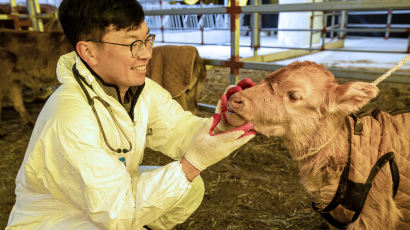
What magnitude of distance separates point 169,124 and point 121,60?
0.60m

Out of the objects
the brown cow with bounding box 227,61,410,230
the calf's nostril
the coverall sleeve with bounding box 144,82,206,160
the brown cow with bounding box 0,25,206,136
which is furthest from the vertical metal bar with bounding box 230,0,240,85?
the calf's nostril

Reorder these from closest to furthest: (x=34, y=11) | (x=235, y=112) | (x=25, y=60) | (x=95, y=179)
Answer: (x=95, y=179) < (x=235, y=112) < (x=25, y=60) < (x=34, y=11)

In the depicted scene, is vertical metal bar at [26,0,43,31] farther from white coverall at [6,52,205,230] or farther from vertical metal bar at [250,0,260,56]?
white coverall at [6,52,205,230]

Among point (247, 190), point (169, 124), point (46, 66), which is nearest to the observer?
point (169, 124)

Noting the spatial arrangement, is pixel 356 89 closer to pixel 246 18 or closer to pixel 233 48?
pixel 233 48

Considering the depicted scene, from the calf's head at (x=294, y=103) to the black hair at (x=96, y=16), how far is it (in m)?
0.63

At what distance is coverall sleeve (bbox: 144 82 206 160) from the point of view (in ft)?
6.20

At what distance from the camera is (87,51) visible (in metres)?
1.44

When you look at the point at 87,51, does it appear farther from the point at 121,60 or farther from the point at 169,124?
the point at 169,124

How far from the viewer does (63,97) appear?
54.7 inches

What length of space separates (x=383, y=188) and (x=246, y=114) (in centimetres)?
69

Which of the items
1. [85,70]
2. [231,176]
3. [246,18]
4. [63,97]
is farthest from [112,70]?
[246,18]

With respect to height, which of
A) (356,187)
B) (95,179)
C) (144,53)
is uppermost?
(144,53)

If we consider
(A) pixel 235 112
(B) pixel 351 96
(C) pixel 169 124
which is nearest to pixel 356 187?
(B) pixel 351 96
